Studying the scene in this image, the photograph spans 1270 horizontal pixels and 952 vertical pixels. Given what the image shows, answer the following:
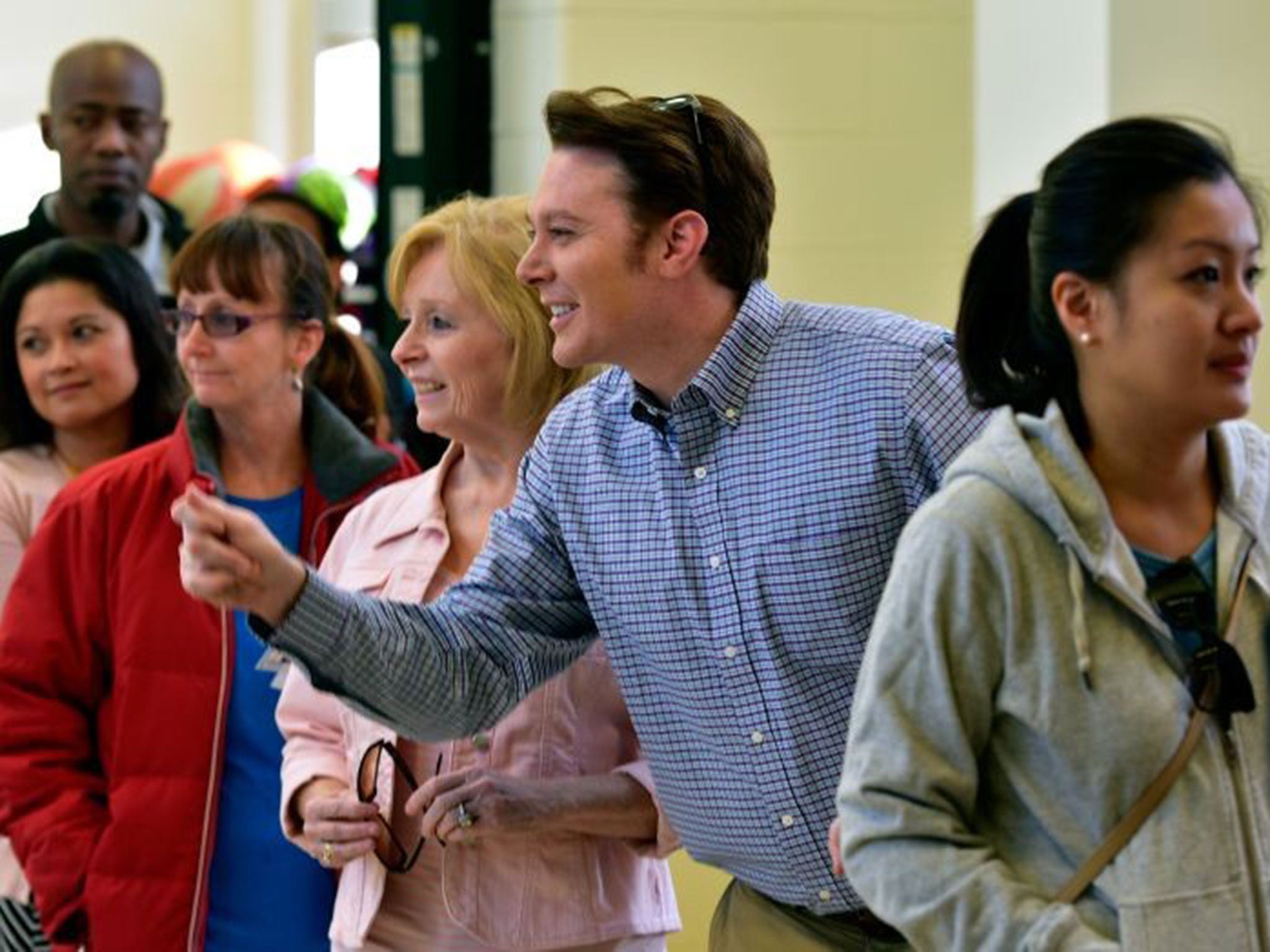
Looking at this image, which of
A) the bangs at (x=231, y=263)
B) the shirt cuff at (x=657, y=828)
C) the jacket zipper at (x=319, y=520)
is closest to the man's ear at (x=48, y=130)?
the bangs at (x=231, y=263)

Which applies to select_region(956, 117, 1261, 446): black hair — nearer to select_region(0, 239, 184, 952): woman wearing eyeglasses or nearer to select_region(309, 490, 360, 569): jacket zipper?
select_region(309, 490, 360, 569): jacket zipper

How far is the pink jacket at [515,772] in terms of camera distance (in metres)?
2.69

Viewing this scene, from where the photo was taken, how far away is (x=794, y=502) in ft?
7.52

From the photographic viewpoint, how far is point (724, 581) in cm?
232

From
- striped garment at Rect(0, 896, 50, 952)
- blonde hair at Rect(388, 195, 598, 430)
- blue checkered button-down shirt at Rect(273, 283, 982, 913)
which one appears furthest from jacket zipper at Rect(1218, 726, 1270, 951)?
striped garment at Rect(0, 896, 50, 952)

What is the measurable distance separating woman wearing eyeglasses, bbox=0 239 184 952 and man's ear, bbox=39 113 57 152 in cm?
129

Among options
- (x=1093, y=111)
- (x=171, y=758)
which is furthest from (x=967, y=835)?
(x=1093, y=111)

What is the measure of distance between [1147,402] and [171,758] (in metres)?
1.67

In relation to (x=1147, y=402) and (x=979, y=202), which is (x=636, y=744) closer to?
(x=1147, y=402)

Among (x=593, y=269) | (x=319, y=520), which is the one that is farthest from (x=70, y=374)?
(x=593, y=269)

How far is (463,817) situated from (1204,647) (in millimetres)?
1067

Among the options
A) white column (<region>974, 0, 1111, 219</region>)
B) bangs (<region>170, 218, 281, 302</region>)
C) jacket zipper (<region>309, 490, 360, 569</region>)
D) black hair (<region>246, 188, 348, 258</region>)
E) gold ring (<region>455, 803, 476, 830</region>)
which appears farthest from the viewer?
black hair (<region>246, 188, 348, 258</region>)

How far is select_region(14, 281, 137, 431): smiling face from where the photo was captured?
3656mm

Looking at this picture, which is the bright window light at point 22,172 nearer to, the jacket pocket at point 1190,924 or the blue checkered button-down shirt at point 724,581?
the blue checkered button-down shirt at point 724,581
